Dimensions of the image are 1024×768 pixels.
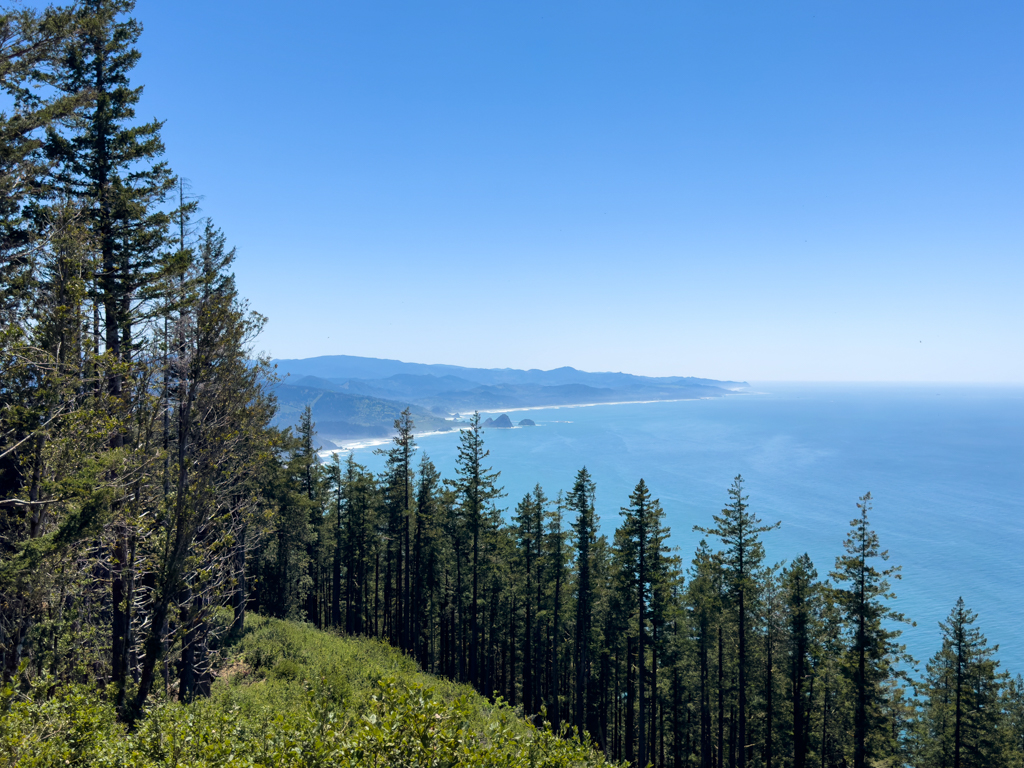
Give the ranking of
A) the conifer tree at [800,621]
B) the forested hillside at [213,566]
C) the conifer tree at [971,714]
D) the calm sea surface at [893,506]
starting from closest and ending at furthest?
the forested hillside at [213,566] → the conifer tree at [800,621] → the conifer tree at [971,714] → the calm sea surface at [893,506]

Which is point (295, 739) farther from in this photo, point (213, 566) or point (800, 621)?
point (800, 621)

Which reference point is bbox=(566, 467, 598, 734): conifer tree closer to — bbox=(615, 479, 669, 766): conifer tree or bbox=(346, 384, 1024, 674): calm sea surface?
bbox=(615, 479, 669, 766): conifer tree

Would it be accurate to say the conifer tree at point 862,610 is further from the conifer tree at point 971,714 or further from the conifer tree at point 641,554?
the conifer tree at point 641,554

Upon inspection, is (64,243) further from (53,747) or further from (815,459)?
(815,459)

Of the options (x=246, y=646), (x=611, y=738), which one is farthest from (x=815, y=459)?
(x=246, y=646)

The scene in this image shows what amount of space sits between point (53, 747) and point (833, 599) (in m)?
27.3

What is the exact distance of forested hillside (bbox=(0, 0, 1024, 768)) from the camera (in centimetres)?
668

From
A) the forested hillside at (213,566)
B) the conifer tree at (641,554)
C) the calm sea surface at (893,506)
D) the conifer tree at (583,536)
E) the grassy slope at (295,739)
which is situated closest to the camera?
the grassy slope at (295,739)

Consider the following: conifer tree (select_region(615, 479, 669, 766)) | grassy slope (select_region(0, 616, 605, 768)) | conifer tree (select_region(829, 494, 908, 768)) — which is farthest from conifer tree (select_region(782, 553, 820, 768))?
grassy slope (select_region(0, 616, 605, 768))

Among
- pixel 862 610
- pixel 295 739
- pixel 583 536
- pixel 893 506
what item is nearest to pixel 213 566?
pixel 295 739

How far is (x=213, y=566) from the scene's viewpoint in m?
9.18

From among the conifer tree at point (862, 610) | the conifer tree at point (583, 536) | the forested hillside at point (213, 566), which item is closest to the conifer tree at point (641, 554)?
the forested hillside at point (213, 566)

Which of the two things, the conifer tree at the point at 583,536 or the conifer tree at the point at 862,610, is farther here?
the conifer tree at the point at 583,536

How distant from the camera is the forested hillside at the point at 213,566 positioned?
6.68 metres
